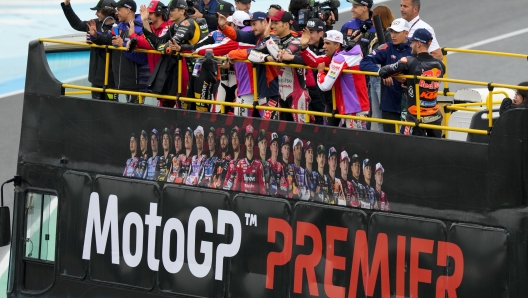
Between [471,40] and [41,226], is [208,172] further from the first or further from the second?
[471,40]

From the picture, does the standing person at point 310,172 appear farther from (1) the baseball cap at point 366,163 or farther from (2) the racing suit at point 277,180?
(1) the baseball cap at point 366,163

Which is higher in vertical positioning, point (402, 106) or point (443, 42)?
point (443, 42)

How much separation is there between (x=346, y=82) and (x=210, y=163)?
1473mm

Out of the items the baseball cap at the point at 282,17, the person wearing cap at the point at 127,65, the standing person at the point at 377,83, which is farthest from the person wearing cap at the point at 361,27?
the person wearing cap at the point at 127,65

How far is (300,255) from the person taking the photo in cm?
867

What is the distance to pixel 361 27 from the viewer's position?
1087 centimetres

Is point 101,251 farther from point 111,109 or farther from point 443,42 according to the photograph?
point 443,42

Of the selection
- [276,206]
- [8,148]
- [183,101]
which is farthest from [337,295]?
[8,148]

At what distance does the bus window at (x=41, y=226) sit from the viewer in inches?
398

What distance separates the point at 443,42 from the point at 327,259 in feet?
58.0

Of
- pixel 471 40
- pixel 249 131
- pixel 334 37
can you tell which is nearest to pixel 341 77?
pixel 334 37

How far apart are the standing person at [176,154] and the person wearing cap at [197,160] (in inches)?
6.4

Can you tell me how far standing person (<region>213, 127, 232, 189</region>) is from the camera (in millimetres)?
9117

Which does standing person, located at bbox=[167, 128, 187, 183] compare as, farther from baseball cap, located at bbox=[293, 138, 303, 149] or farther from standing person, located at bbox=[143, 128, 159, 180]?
baseball cap, located at bbox=[293, 138, 303, 149]
